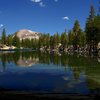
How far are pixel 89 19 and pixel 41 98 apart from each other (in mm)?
112439

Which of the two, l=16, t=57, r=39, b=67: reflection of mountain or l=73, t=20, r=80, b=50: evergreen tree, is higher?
l=73, t=20, r=80, b=50: evergreen tree

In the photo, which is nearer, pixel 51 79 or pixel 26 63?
pixel 51 79

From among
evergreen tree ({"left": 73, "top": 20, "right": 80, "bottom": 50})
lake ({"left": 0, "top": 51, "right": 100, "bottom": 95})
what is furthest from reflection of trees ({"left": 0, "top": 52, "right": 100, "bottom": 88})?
evergreen tree ({"left": 73, "top": 20, "right": 80, "bottom": 50})

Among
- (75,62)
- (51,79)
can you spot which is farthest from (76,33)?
(51,79)

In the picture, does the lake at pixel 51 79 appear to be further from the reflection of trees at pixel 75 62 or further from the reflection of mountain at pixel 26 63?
the reflection of mountain at pixel 26 63

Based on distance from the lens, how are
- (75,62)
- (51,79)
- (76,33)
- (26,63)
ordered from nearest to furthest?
(51,79)
(26,63)
(75,62)
(76,33)

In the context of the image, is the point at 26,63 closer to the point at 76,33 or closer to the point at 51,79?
the point at 51,79

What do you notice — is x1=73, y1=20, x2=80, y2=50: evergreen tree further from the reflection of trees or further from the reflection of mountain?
the reflection of mountain

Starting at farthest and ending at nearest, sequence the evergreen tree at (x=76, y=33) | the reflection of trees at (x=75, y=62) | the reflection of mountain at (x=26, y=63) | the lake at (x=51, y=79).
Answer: the evergreen tree at (x=76, y=33), the reflection of mountain at (x=26, y=63), the reflection of trees at (x=75, y=62), the lake at (x=51, y=79)

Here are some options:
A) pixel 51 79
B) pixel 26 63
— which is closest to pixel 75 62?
pixel 26 63

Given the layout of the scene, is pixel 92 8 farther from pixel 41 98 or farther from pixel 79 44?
pixel 41 98

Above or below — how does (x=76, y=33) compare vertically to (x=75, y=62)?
above

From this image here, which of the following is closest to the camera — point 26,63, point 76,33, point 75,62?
point 26,63

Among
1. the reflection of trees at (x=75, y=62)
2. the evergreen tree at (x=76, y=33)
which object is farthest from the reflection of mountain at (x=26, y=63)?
the evergreen tree at (x=76, y=33)
